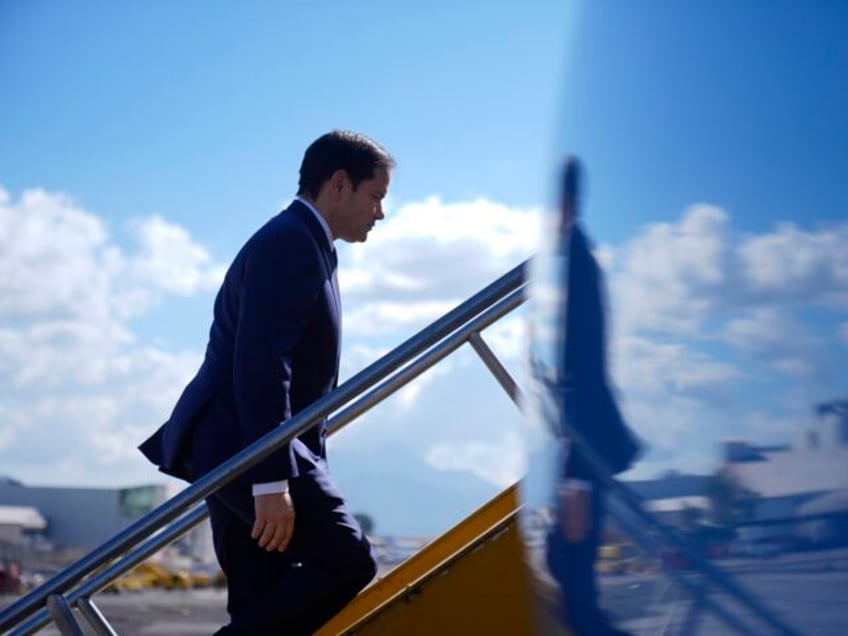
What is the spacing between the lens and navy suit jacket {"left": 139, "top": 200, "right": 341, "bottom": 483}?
3.10 meters

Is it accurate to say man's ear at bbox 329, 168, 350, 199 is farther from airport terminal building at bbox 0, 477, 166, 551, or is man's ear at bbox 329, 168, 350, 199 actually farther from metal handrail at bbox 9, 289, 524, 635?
airport terminal building at bbox 0, 477, 166, 551

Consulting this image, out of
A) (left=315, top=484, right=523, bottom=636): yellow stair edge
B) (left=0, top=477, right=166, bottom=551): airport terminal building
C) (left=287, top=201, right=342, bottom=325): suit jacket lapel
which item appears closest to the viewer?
(left=287, top=201, right=342, bottom=325): suit jacket lapel

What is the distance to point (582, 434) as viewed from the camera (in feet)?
7.45

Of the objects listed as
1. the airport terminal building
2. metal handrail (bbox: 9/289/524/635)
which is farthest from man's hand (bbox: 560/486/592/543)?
the airport terminal building

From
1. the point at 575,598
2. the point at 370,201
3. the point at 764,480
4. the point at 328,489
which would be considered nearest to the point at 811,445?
the point at 764,480

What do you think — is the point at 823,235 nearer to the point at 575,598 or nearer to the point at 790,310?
the point at 790,310

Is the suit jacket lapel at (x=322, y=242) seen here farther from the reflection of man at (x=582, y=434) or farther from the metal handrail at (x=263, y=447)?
the reflection of man at (x=582, y=434)

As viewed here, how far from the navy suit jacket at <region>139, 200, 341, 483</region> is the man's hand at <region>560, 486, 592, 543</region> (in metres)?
0.87

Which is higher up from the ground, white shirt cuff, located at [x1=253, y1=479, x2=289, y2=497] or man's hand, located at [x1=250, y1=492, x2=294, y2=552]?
white shirt cuff, located at [x1=253, y1=479, x2=289, y2=497]

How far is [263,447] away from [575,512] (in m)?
0.89

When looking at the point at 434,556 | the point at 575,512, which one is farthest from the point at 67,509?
the point at 575,512

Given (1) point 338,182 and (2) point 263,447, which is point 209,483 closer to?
(2) point 263,447

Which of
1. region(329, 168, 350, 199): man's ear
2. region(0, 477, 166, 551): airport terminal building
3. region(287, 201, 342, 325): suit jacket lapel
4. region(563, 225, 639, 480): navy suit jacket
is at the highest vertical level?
region(0, 477, 166, 551): airport terminal building

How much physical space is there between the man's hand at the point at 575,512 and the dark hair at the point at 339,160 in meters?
1.30
